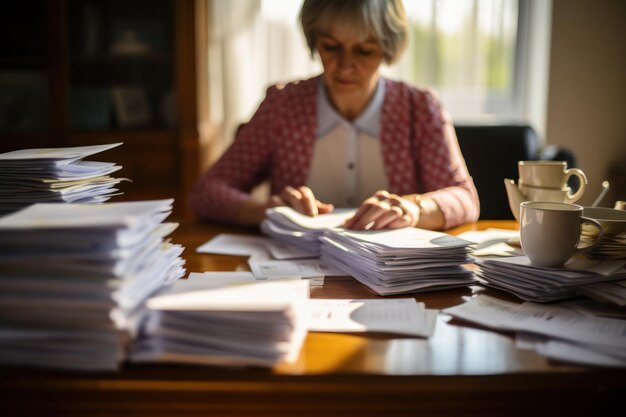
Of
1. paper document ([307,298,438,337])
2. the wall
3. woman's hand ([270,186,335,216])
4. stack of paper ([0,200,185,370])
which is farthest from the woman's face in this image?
the wall

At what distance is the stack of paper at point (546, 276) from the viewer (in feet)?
2.83

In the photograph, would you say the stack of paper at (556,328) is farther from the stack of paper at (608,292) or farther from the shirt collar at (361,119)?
the shirt collar at (361,119)

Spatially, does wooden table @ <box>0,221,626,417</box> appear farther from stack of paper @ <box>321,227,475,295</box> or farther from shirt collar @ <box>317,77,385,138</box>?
shirt collar @ <box>317,77,385,138</box>

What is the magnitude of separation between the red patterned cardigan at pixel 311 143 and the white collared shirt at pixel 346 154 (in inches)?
1.2

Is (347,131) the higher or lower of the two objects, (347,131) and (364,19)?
the lower

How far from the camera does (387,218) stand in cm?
117

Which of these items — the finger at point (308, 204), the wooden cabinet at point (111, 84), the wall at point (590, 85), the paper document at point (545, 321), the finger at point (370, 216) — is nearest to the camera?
the paper document at point (545, 321)

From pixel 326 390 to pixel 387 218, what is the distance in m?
0.60

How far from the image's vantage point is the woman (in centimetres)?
164

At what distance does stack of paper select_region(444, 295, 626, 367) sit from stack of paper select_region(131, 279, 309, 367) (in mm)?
268

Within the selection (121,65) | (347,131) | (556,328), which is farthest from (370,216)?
(121,65)

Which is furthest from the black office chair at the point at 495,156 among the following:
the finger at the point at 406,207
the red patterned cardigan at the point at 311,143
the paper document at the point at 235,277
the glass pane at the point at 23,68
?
the glass pane at the point at 23,68

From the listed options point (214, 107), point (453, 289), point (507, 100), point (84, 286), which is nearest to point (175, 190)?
point (214, 107)

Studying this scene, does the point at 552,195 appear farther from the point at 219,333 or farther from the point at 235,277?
the point at 219,333
